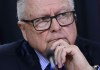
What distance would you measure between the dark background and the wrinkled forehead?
0.65 m

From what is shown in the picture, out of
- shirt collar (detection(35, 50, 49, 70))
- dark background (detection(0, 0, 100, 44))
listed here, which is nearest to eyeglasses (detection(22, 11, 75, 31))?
shirt collar (detection(35, 50, 49, 70))

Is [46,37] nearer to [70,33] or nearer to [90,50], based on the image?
[70,33]

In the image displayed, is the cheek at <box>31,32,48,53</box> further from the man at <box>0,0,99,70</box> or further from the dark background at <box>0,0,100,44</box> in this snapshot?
the dark background at <box>0,0,100,44</box>

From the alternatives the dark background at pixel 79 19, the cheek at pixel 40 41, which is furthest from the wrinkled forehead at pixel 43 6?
the dark background at pixel 79 19

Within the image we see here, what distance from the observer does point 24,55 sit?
189 cm

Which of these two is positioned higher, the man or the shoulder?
the man

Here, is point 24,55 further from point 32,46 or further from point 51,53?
point 51,53

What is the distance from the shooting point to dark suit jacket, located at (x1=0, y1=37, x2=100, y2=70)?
1.84 m

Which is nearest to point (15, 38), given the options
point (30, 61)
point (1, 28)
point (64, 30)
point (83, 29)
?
point (1, 28)

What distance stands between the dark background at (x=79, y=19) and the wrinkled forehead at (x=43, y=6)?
0.65 metres

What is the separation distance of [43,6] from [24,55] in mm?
324

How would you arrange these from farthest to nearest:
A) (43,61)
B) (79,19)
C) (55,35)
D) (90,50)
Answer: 1. (79,19)
2. (90,50)
3. (43,61)
4. (55,35)

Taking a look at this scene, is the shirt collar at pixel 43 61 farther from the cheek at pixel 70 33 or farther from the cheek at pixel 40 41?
the cheek at pixel 70 33

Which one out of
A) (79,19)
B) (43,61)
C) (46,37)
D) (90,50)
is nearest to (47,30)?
(46,37)
